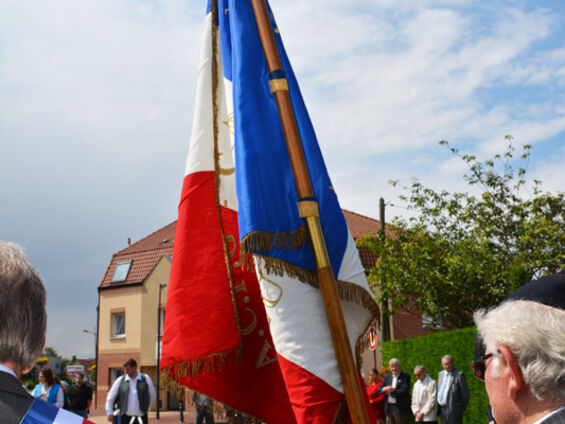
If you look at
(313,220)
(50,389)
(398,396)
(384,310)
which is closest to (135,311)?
(384,310)

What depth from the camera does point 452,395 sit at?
9914 mm

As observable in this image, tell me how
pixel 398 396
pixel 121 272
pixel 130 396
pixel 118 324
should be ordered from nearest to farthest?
pixel 130 396 → pixel 398 396 → pixel 118 324 → pixel 121 272

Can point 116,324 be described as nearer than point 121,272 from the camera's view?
Yes

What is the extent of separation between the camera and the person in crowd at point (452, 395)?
9.85 metres

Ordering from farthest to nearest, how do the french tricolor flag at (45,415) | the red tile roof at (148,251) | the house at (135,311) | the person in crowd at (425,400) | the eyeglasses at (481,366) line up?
1. the red tile roof at (148,251)
2. the house at (135,311)
3. the person in crowd at (425,400)
4. the eyeglasses at (481,366)
5. the french tricolor flag at (45,415)

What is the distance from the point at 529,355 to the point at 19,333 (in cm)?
125

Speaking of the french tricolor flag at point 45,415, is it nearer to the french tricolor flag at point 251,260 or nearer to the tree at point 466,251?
the french tricolor flag at point 251,260

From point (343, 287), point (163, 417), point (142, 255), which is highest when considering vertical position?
point (142, 255)

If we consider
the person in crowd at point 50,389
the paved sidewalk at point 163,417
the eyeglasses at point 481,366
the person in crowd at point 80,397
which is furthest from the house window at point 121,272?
the eyeglasses at point 481,366

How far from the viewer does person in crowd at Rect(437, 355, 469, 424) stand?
985 centimetres

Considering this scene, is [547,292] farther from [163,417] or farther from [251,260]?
[163,417]

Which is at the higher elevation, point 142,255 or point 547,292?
point 142,255

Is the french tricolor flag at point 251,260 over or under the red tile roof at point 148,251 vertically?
under

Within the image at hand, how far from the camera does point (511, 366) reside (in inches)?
58.0
